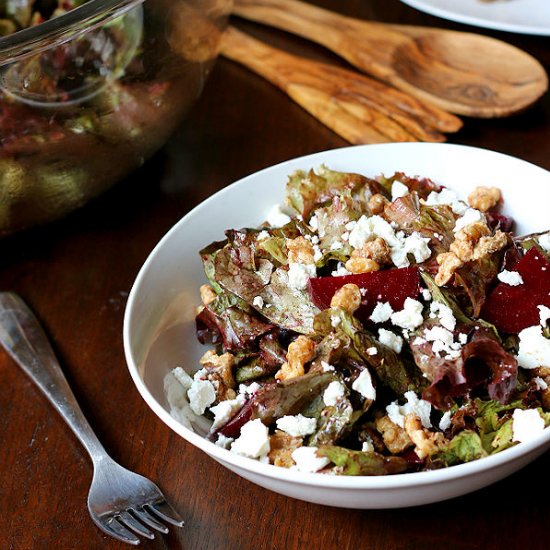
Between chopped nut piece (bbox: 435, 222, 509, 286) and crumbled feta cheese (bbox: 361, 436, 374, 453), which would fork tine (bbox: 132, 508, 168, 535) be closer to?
crumbled feta cheese (bbox: 361, 436, 374, 453)

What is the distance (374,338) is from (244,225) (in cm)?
50

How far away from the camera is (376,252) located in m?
1.35

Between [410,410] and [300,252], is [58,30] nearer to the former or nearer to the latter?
[300,252]

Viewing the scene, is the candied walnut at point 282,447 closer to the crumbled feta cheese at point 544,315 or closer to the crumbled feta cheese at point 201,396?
the crumbled feta cheese at point 201,396

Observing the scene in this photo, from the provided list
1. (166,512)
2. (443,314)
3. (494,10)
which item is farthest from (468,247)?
(494,10)

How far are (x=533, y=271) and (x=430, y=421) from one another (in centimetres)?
30

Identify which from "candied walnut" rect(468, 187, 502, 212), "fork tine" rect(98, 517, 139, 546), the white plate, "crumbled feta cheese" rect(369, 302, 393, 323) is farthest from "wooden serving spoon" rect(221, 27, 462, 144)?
"fork tine" rect(98, 517, 139, 546)

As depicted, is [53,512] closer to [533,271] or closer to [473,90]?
[533,271]

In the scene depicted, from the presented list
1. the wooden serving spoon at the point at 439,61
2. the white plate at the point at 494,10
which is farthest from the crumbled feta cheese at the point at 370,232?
the white plate at the point at 494,10

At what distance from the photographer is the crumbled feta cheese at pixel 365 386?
1.20 m

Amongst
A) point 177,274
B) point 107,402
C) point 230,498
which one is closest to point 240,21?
point 177,274

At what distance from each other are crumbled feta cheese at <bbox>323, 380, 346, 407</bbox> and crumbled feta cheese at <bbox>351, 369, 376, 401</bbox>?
21 millimetres

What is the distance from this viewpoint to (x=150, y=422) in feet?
5.04

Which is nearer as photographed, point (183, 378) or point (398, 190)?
point (183, 378)
